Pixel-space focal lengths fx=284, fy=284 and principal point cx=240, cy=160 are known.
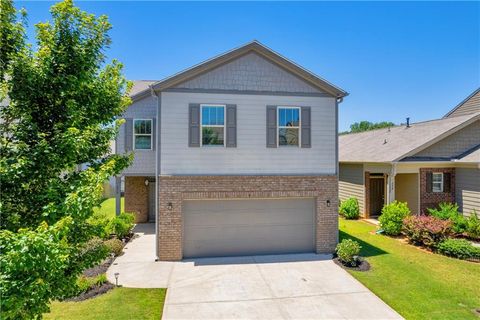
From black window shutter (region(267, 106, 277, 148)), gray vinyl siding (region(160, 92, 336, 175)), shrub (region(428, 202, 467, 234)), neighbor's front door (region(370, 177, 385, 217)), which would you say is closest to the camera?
gray vinyl siding (region(160, 92, 336, 175))

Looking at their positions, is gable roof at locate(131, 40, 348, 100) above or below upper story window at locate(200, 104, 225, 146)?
above

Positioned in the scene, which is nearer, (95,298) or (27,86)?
(27,86)

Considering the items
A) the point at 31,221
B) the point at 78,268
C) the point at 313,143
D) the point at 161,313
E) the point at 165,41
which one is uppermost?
the point at 165,41

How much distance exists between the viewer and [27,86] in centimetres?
450

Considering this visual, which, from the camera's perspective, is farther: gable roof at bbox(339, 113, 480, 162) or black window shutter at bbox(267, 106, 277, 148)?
gable roof at bbox(339, 113, 480, 162)

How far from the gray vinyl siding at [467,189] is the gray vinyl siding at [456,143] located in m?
1.12

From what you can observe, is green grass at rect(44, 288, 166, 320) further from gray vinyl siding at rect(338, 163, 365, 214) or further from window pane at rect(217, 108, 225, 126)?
gray vinyl siding at rect(338, 163, 365, 214)

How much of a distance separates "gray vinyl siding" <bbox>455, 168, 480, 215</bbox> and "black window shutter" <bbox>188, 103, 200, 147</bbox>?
14.0m

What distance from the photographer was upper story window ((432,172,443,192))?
15531mm

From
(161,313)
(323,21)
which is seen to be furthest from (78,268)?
(323,21)

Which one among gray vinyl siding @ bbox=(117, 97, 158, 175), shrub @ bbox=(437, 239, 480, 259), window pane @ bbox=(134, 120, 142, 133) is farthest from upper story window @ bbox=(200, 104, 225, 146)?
shrub @ bbox=(437, 239, 480, 259)

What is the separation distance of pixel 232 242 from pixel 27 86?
8.67 metres

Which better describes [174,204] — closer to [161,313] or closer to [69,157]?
[161,313]

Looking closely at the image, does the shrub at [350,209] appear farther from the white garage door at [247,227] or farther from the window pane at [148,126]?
the window pane at [148,126]
